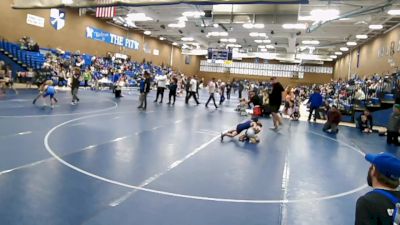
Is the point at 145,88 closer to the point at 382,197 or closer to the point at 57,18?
A: the point at 382,197

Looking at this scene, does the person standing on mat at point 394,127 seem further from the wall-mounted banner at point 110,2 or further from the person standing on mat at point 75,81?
the person standing on mat at point 75,81

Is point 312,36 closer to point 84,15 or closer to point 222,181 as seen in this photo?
point 84,15

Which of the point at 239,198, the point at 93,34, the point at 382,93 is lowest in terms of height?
the point at 239,198

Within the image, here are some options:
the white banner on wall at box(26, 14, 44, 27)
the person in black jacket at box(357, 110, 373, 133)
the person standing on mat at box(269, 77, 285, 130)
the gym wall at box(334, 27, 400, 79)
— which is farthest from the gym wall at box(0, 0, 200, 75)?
the gym wall at box(334, 27, 400, 79)

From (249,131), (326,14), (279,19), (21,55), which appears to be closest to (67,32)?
(21,55)

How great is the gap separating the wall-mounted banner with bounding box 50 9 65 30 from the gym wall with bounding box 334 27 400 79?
25.1 m

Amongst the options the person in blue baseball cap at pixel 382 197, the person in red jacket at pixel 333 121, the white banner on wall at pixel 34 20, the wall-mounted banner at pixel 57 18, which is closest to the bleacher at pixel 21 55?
the white banner on wall at pixel 34 20

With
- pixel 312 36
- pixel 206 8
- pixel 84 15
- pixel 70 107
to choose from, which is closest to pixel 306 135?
pixel 70 107

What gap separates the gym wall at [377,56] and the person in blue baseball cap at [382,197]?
23047 mm

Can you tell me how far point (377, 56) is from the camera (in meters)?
27.7

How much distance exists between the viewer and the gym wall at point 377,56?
23370 mm

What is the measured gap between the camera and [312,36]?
3138 cm

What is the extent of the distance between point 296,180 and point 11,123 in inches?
293

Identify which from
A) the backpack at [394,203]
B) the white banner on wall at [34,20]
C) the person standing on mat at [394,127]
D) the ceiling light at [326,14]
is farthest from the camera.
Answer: the white banner on wall at [34,20]
